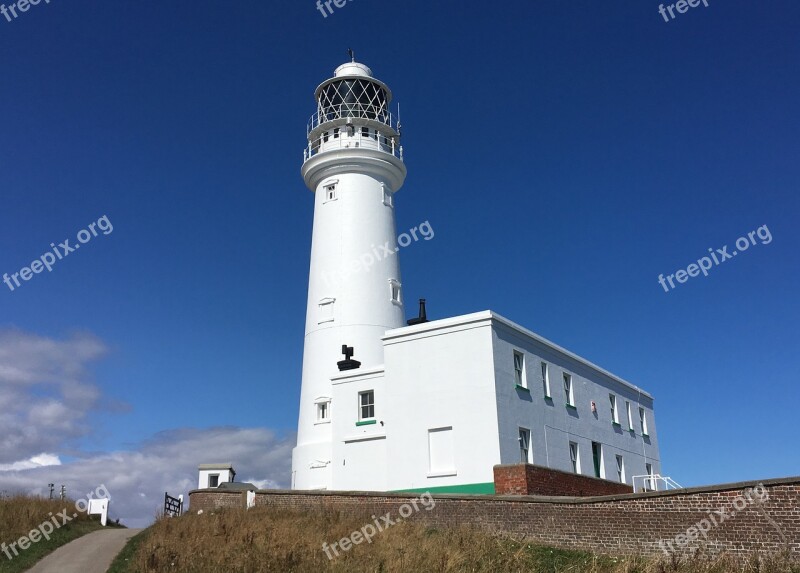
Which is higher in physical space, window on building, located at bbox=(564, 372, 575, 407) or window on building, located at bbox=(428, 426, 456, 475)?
window on building, located at bbox=(564, 372, 575, 407)

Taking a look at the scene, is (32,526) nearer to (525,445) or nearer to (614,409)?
(525,445)

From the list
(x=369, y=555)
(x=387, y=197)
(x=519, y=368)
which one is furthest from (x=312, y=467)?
(x=369, y=555)

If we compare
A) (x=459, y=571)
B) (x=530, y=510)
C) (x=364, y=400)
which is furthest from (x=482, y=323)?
(x=459, y=571)

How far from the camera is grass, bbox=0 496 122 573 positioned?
16.5 meters

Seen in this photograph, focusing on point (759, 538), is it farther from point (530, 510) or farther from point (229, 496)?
point (229, 496)

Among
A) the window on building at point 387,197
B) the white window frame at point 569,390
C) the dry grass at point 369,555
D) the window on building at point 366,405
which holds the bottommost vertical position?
the dry grass at point 369,555

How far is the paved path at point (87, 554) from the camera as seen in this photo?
16.0 meters

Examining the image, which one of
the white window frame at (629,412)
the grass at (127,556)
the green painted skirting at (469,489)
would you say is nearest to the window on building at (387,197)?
the white window frame at (629,412)

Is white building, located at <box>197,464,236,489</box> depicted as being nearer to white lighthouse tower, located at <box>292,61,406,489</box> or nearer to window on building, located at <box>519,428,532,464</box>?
white lighthouse tower, located at <box>292,61,406,489</box>

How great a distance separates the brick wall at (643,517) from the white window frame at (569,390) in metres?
9.53

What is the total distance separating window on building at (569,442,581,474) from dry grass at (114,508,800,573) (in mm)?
9497

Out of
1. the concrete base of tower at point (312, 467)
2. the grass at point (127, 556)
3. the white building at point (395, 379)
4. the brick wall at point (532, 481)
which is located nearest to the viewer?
the grass at point (127, 556)

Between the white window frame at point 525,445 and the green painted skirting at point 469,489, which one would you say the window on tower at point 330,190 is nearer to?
the white window frame at point 525,445

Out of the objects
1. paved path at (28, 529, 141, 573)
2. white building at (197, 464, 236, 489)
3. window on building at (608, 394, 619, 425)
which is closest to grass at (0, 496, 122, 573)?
paved path at (28, 529, 141, 573)
